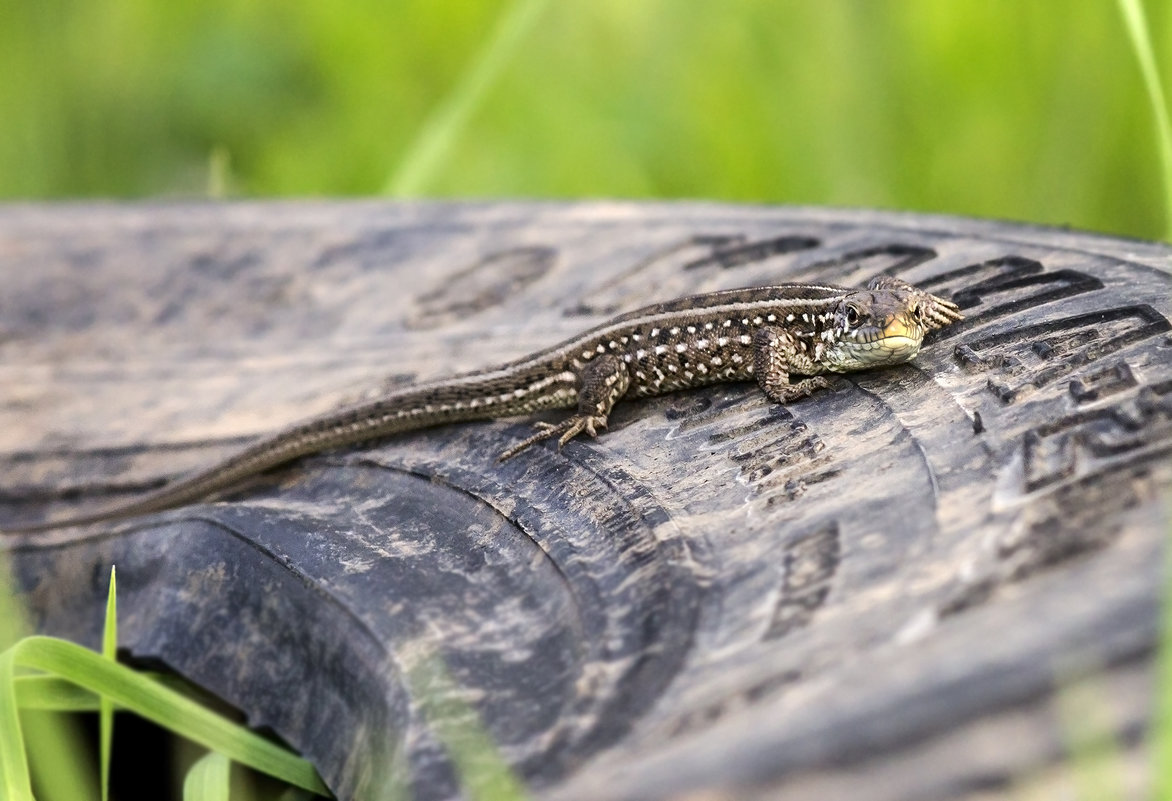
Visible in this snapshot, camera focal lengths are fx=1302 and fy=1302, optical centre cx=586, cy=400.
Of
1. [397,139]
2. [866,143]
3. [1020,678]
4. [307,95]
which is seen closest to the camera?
[1020,678]

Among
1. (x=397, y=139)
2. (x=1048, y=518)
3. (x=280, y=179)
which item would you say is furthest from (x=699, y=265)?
(x=280, y=179)

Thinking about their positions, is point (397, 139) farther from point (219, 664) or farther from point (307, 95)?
point (219, 664)

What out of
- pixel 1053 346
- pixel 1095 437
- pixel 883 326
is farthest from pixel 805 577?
pixel 883 326

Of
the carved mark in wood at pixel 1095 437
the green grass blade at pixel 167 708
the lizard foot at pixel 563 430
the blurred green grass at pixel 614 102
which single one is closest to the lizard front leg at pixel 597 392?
the lizard foot at pixel 563 430

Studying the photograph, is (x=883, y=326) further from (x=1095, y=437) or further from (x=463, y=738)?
(x=463, y=738)

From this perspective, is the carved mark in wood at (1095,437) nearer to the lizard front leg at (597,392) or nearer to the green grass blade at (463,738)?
the green grass blade at (463,738)
